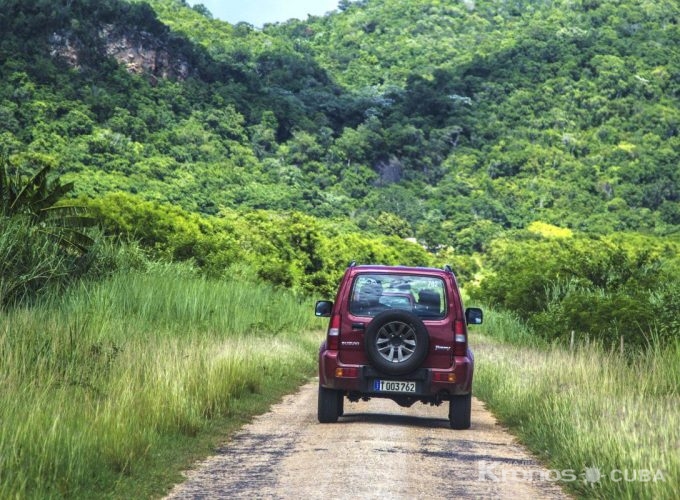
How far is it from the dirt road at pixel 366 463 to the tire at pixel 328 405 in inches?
5.7

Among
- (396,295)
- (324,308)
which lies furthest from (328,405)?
(396,295)

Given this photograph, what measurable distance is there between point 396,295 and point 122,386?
365 cm

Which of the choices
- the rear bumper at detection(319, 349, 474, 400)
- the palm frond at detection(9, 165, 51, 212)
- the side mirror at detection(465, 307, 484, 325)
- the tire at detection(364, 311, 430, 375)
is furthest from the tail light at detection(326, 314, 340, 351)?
the palm frond at detection(9, 165, 51, 212)

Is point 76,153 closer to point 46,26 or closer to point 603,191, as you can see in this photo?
point 46,26

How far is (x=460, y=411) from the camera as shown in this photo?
13.7 metres

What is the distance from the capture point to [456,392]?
13367 mm

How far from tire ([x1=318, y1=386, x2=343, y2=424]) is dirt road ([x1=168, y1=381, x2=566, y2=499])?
→ 0.48 ft

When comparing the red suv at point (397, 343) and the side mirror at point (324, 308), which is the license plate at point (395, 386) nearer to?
the red suv at point (397, 343)

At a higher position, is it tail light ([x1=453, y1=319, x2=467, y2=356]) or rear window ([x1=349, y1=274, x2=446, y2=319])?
rear window ([x1=349, y1=274, x2=446, y2=319])

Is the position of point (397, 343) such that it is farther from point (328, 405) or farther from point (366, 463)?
point (366, 463)

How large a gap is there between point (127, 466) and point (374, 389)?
4591mm

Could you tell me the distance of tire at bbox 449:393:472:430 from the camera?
44.8ft

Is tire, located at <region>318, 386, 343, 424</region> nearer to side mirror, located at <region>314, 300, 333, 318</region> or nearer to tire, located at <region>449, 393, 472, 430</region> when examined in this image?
side mirror, located at <region>314, 300, 333, 318</region>

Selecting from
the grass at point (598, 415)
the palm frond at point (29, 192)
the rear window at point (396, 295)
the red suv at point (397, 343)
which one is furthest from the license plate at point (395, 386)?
the palm frond at point (29, 192)
